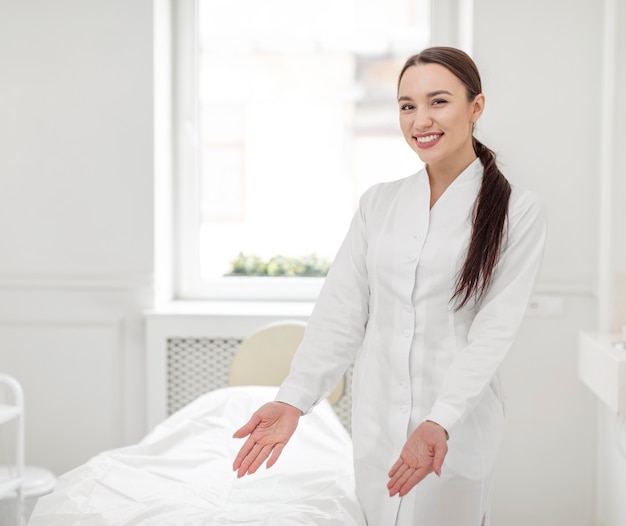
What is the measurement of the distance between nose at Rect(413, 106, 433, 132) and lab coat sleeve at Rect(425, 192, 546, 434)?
0.70 feet

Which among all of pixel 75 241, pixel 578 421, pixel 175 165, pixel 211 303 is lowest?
pixel 578 421

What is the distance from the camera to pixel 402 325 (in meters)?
1.45

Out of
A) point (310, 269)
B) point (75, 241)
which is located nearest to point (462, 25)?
point (310, 269)

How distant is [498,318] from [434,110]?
0.38 meters

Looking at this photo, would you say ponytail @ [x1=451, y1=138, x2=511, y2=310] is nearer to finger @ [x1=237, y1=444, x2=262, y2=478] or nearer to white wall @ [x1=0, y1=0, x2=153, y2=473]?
finger @ [x1=237, y1=444, x2=262, y2=478]

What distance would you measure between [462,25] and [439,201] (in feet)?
5.98

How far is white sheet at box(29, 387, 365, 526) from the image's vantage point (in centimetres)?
165

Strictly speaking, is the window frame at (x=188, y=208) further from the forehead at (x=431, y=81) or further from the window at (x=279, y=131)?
the forehead at (x=431, y=81)

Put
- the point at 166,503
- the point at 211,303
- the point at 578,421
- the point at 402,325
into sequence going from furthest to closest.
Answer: the point at 211,303, the point at 578,421, the point at 166,503, the point at 402,325

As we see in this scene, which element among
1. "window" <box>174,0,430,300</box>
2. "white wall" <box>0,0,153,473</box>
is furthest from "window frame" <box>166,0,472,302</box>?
"white wall" <box>0,0,153,473</box>

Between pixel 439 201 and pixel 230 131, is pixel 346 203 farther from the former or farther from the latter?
pixel 439 201

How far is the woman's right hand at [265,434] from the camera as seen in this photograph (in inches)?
53.1

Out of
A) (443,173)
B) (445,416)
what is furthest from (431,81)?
(445,416)

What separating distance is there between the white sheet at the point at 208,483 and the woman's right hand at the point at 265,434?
0.31 meters
